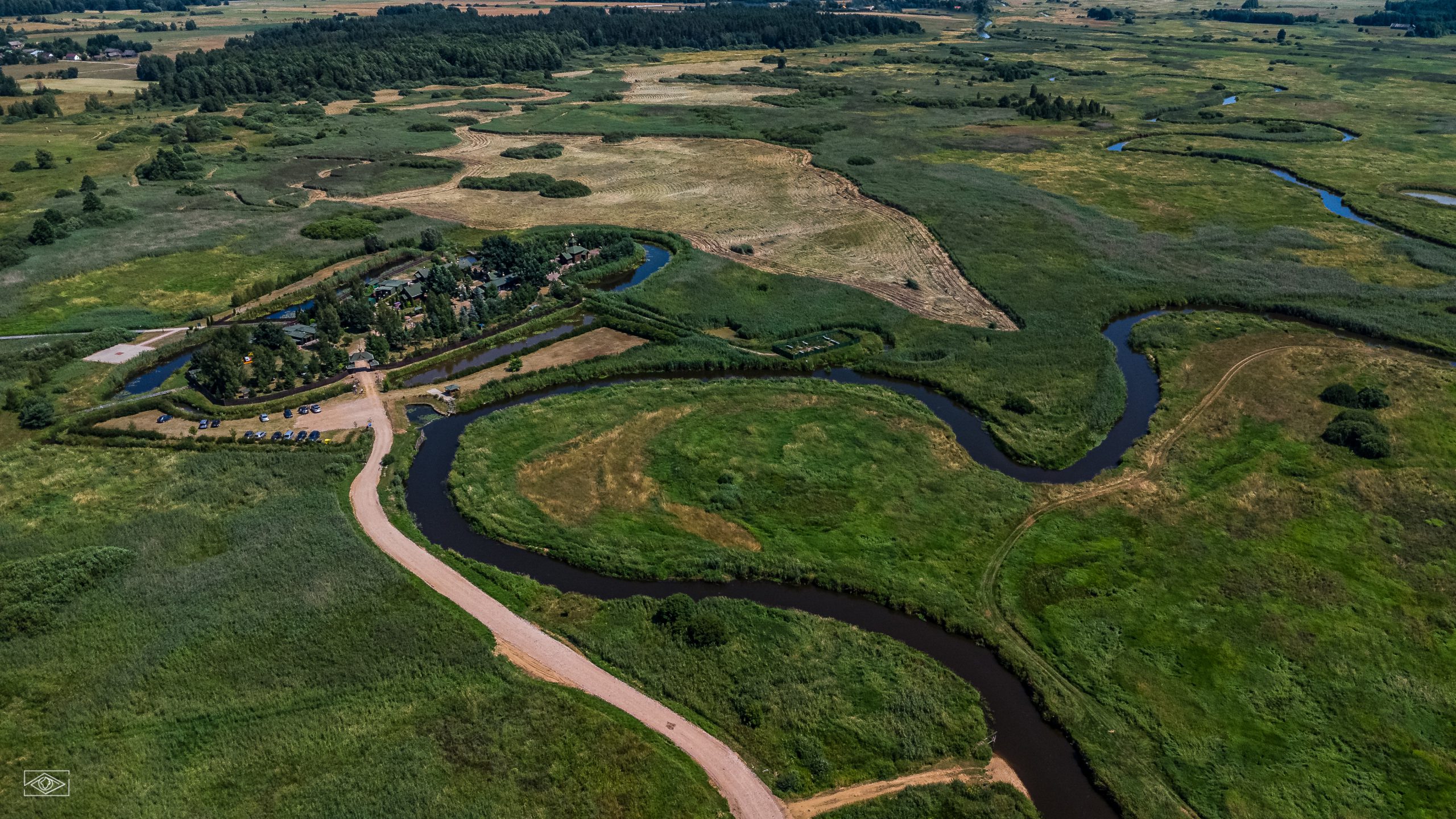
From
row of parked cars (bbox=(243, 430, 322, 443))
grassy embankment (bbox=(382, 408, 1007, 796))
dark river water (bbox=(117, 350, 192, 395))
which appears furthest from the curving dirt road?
dark river water (bbox=(117, 350, 192, 395))

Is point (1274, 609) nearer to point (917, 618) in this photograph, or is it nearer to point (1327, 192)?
point (917, 618)

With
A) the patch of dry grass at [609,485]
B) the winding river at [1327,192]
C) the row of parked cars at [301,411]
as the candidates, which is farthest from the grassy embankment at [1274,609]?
the winding river at [1327,192]

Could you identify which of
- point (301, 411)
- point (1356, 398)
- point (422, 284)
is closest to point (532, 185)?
point (422, 284)

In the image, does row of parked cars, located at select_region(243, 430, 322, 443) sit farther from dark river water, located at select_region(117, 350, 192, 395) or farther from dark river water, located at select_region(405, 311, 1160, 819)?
dark river water, located at select_region(117, 350, 192, 395)

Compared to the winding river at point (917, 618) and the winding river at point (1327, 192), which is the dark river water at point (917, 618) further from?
the winding river at point (1327, 192)

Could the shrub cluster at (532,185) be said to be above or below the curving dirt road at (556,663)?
above

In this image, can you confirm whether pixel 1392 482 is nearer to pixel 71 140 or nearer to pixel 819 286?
pixel 819 286
